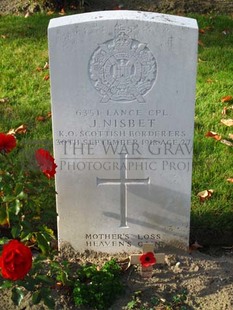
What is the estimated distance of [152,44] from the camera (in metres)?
2.82

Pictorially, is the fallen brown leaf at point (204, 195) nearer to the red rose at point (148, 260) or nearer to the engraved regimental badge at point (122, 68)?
the red rose at point (148, 260)

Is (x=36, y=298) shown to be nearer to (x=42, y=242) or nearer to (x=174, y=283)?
(x=42, y=242)

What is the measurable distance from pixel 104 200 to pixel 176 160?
459mm

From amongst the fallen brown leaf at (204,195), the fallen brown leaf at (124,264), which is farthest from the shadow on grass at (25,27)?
the fallen brown leaf at (124,264)

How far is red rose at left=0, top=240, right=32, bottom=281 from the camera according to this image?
2418 mm

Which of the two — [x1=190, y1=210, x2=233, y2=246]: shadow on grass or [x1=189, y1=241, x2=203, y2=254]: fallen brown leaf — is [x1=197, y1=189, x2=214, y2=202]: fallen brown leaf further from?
[x1=189, y1=241, x2=203, y2=254]: fallen brown leaf

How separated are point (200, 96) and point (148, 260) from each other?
93.6 inches

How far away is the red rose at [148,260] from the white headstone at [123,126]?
24cm

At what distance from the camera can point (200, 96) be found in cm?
505

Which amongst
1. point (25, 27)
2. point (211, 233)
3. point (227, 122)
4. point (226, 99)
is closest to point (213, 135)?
point (227, 122)

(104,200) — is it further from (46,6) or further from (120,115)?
(46,6)

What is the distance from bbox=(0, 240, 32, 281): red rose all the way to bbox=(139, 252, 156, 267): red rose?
2.48ft

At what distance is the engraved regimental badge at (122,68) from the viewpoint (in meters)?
2.83

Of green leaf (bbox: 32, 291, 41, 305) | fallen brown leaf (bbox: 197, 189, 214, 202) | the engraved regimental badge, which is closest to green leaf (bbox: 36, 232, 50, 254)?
green leaf (bbox: 32, 291, 41, 305)
